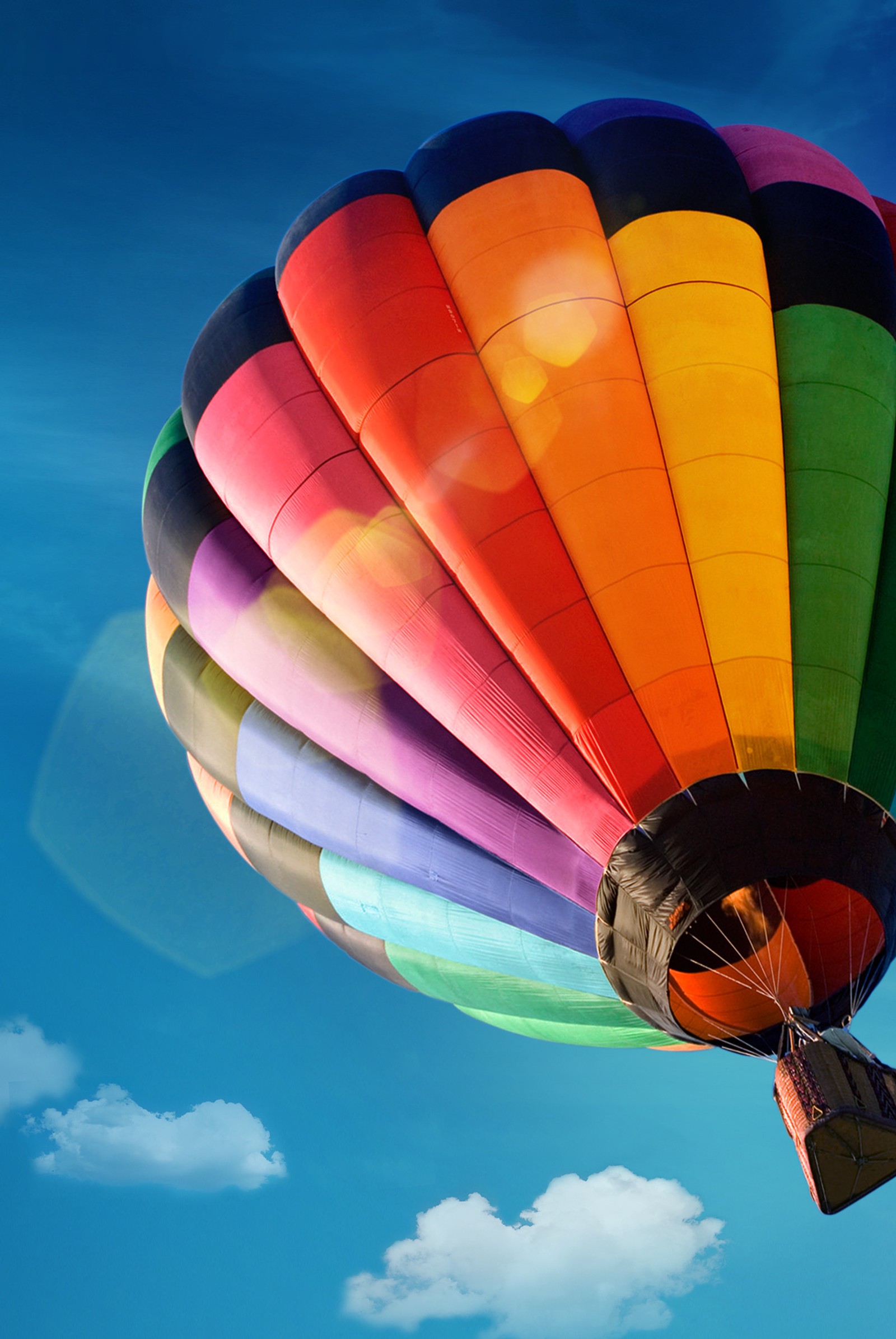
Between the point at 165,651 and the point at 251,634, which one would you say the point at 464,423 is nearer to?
the point at 251,634

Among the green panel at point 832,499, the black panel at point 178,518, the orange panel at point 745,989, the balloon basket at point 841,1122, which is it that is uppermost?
the black panel at point 178,518

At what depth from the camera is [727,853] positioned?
5.34 metres

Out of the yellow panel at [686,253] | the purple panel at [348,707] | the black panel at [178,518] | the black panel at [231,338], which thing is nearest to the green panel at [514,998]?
the purple panel at [348,707]

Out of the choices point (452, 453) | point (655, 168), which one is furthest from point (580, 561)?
point (655, 168)

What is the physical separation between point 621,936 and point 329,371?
3953mm

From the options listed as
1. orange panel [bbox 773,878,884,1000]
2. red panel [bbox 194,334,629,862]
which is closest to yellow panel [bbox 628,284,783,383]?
red panel [bbox 194,334,629,862]

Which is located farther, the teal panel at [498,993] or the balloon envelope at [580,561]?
the teal panel at [498,993]

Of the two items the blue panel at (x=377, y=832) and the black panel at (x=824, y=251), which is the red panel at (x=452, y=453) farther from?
the black panel at (x=824, y=251)

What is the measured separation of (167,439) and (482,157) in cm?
324

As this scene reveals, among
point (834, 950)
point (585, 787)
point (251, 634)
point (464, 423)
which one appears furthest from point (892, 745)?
point (251, 634)

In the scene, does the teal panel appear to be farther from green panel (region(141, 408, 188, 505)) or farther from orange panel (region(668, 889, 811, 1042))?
green panel (region(141, 408, 188, 505))

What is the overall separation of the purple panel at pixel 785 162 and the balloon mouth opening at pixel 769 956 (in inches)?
187

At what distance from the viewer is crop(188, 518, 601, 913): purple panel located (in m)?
6.03

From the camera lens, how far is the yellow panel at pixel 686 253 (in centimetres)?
673
